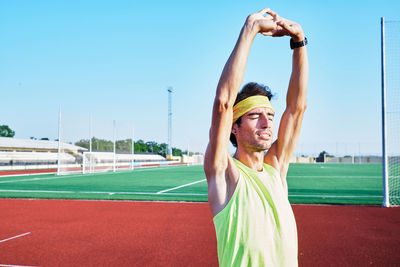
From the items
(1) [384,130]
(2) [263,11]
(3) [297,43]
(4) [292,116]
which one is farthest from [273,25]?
(1) [384,130]

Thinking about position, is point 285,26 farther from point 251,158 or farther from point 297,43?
point 251,158

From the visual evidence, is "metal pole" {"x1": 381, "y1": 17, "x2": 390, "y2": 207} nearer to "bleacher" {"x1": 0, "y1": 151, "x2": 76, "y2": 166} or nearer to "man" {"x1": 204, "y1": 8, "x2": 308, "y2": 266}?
"man" {"x1": 204, "y1": 8, "x2": 308, "y2": 266}

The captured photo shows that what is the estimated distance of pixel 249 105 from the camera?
1578 millimetres

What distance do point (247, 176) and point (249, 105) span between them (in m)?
0.36

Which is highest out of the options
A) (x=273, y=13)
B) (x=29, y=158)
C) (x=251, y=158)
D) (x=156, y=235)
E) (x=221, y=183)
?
(x=273, y=13)

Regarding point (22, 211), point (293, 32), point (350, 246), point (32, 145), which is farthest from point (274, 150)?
point (32, 145)

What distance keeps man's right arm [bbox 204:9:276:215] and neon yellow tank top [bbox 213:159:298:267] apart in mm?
58

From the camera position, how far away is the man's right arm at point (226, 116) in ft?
4.65

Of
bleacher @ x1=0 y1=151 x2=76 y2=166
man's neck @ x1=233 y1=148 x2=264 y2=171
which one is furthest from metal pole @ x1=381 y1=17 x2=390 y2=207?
bleacher @ x1=0 y1=151 x2=76 y2=166

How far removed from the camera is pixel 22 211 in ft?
29.3

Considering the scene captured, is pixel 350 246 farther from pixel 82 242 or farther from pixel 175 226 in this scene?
pixel 82 242

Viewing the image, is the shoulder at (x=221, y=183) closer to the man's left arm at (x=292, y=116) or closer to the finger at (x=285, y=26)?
the man's left arm at (x=292, y=116)

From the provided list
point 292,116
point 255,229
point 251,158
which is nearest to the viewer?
point 255,229

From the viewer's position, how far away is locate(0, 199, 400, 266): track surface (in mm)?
4930
